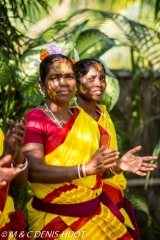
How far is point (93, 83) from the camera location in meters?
4.33

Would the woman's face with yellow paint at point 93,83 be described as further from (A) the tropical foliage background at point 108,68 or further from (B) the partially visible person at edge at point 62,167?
(A) the tropical foliage background at point 108,68

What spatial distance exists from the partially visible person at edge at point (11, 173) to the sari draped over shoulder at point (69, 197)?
0.53 ft

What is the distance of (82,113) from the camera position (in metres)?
3.95

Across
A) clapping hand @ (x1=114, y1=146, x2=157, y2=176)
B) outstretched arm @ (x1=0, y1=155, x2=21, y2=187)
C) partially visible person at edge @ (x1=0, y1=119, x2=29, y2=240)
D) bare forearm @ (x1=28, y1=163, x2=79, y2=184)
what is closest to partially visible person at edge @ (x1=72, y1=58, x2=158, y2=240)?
clapping hand @ (x1=114, y1=146, x2=157, y2=176)

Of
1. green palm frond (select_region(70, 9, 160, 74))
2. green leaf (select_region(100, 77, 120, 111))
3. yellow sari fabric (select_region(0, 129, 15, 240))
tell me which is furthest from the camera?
green palm frond (select_region(70, 9, 160, 74))

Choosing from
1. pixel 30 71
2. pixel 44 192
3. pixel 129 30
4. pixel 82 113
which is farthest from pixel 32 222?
pixel 129 30

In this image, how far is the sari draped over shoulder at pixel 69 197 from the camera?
370 cm

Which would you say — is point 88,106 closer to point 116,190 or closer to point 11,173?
point 116,190

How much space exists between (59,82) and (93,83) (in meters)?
0.56

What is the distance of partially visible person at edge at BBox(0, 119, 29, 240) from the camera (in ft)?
10.4

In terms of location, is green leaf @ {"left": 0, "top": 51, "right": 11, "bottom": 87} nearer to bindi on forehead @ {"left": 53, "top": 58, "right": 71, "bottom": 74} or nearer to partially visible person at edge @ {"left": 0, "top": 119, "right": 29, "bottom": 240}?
bindi on forehead @ {"left": 53, "top": 58, "right": 71, "bottom": 74}

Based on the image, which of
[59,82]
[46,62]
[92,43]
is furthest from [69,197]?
[92,43]

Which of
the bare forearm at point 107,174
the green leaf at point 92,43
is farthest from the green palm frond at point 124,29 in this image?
the bare forearm at point 107,174

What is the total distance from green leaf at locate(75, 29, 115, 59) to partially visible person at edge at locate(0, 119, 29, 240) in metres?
2.23
